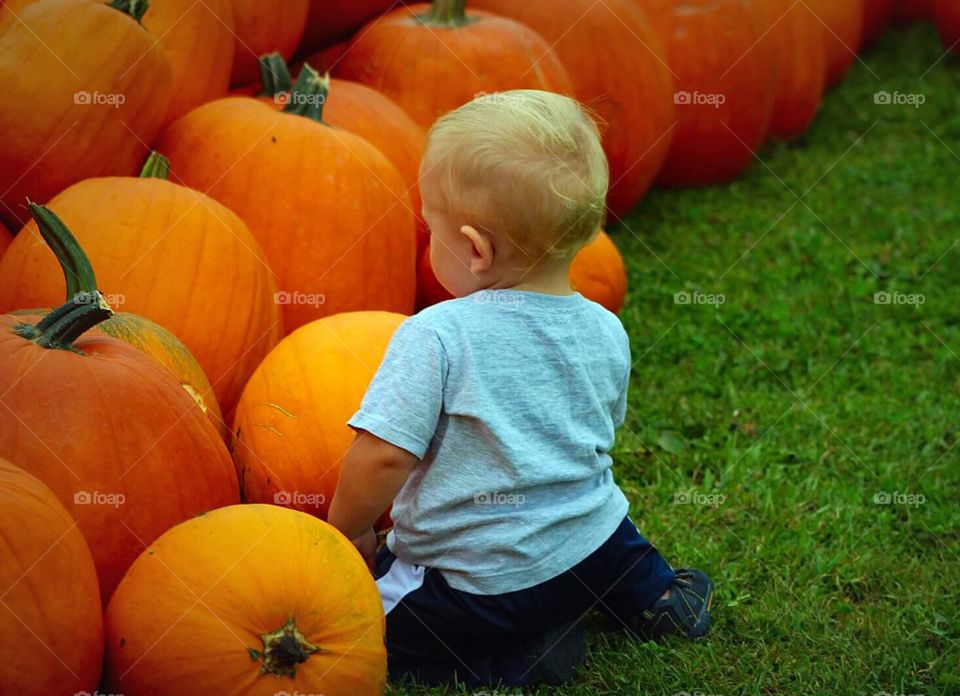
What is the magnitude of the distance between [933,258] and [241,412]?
281 centimetres

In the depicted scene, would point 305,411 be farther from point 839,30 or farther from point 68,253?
point 839,30

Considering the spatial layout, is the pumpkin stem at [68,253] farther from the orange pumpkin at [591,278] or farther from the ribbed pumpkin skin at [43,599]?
the orange pumpkin at [591,278]

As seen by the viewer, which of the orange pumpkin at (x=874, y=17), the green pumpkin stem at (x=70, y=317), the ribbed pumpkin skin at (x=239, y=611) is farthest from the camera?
the orange pumpkin at (x=874, y=17)

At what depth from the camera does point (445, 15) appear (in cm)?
391

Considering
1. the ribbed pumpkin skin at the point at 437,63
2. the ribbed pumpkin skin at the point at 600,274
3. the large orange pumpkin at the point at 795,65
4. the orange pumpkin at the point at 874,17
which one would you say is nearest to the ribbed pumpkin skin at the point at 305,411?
the ribbed pumpkin skin at the point at 600,274

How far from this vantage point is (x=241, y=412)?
2557 mm

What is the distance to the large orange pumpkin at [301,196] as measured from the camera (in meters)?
2.99

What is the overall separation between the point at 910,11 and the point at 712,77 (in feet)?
8.53

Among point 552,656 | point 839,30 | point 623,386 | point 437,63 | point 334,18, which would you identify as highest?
point 839,30

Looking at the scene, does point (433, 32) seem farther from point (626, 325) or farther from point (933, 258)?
point (933, 258)

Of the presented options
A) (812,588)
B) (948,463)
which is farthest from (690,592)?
(948,463)

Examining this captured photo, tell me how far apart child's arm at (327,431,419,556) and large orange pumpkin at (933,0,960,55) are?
5351 mm

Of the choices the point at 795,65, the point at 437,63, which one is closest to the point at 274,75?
the point at 437,63

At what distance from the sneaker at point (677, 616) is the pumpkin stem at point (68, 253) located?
3.93 feet
